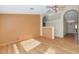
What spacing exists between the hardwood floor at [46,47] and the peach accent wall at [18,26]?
0.10m

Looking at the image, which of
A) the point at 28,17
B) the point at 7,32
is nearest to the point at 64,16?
the point at 28,17

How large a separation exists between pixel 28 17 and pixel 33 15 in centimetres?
8

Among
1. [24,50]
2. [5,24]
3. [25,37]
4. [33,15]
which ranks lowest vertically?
[24,50]

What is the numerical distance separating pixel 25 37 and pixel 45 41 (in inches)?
11.8

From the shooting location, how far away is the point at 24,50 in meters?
1.84

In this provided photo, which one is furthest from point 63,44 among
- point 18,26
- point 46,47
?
point 18,26

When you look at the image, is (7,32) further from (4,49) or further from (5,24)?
(4,49)

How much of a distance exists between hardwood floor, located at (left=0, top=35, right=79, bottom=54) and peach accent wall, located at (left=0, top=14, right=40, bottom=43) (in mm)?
104

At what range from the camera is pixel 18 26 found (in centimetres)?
190

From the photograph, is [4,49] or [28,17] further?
[28,17]

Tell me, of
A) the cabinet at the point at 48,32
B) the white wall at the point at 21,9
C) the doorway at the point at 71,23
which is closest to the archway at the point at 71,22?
the doorway at the point at 71,23

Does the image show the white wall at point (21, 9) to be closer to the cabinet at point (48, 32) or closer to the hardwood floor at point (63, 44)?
the cabinet at point (48, 32)

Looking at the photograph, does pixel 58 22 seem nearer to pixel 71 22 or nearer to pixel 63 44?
pixel 71 22

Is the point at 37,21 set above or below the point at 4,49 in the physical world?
above
